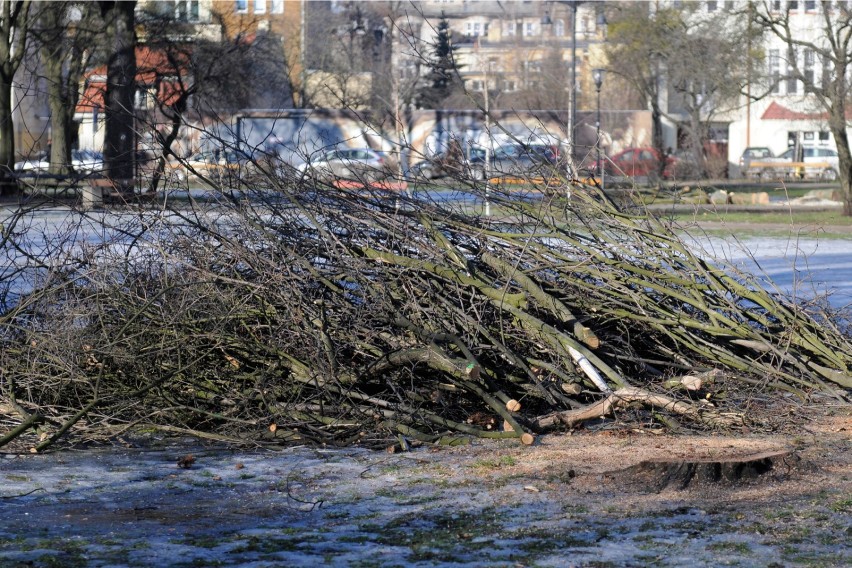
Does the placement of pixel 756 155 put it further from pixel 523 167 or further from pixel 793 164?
pixel 523 167

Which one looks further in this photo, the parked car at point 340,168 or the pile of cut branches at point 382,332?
the parked car at point 340,168

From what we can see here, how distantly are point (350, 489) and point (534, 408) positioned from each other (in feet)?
5.60

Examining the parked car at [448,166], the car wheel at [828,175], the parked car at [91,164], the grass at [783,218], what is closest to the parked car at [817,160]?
the car wheel at [828,175]

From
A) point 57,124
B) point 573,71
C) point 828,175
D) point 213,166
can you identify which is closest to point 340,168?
point 213,166

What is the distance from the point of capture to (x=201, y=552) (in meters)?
3.72

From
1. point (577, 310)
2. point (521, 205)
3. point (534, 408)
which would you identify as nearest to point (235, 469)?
point (534, 408)

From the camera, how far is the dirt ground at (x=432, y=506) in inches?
146

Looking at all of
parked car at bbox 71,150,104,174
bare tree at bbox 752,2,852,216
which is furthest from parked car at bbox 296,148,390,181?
bare tree at bbox 752,2,852,216

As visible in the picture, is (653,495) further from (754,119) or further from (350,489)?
(754,119)

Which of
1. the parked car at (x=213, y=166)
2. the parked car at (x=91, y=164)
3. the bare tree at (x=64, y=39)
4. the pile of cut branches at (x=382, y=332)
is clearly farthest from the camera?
the bare tree at (x=64, y=39)

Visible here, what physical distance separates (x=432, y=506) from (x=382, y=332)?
1.64m

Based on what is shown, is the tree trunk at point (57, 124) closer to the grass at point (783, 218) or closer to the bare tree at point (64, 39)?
the bare tree at point (64, 39)

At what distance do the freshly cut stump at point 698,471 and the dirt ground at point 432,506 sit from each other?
21 millimetres

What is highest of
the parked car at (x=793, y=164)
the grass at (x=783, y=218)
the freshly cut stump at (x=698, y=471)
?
the parked car at (x=793, y=164)
